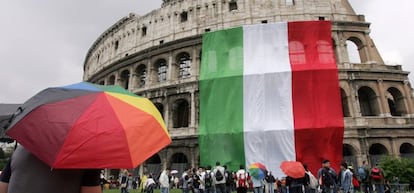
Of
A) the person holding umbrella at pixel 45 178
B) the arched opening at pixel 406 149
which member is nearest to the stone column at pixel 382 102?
the arched opening at pixel 406 149

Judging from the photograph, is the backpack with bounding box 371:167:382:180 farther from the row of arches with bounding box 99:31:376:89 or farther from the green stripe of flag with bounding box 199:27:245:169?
the row of arches with bounding box 99:31:376:89

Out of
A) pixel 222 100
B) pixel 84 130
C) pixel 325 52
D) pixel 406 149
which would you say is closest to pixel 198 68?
pixel 222 100

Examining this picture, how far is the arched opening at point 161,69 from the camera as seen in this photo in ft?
89.2

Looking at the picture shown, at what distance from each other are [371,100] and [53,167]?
25.0 meters

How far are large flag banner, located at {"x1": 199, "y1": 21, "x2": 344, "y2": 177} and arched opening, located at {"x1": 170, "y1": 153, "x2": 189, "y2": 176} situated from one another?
6.66 meters

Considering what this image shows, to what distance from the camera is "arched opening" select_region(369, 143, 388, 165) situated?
67.0ft

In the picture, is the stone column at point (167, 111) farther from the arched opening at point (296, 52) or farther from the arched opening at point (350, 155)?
the arched opening at point (350, 155)

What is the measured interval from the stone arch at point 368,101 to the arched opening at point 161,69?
16.5 m

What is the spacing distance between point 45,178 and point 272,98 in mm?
14508

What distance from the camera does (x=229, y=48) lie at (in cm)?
1694

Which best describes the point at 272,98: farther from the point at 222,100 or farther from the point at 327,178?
the point at 327,178

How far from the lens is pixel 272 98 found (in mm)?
15758

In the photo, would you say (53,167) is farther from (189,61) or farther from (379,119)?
(189,61)

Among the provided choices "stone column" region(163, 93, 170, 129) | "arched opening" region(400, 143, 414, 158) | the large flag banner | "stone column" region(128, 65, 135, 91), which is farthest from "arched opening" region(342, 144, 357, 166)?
"stone column" region(128, 65, 135, 91)
